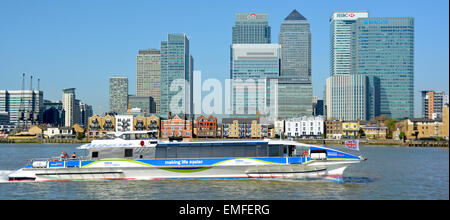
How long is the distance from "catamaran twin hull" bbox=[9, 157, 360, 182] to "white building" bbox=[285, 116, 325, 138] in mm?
117521

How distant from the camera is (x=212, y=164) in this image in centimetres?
2809

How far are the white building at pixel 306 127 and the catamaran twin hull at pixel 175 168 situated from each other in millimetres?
117521

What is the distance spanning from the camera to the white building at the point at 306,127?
14425 centimetres

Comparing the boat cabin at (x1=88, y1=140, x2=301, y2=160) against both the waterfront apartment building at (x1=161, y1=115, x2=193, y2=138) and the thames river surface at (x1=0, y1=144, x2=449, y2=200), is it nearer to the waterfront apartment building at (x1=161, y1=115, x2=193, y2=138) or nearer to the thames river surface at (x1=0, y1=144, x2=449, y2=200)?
the thames river surface at (x1=0, y1=144, x2=449, y2=200)

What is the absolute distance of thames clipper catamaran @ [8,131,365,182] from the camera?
27828mm

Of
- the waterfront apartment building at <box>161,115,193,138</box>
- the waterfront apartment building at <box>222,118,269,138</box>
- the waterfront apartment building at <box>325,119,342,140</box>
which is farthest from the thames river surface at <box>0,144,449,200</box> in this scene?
the waterfront apartment building at <box>325,119,342,140</box>

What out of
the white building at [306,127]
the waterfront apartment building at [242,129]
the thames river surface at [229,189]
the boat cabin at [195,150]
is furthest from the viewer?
the white building at [306,127]

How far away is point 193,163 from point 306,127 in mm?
121862

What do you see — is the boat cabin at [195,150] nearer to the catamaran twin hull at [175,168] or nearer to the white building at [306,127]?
the catamaran twin hull at [175,168]

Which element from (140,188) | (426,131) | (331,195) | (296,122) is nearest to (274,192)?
(331,195)

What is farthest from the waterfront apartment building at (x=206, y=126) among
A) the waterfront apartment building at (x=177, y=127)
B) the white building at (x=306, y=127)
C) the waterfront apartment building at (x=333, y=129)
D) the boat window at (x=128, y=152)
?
the boat window at (x=128, y=152)

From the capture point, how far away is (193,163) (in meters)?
28.3

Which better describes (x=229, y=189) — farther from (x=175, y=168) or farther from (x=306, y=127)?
(x=306, y=127)
